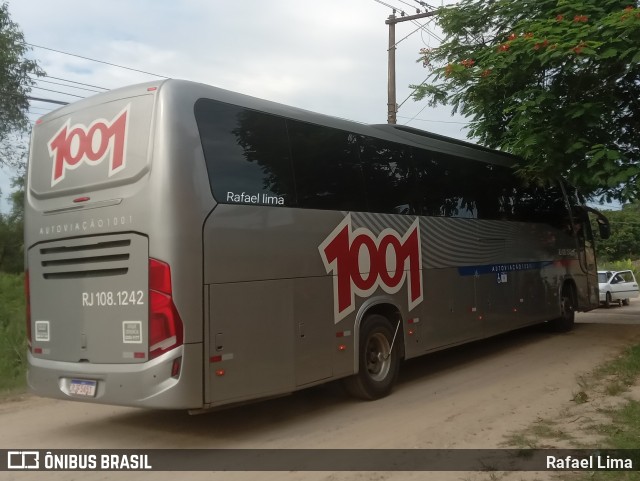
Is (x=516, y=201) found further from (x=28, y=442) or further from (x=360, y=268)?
(x=28, y=442)

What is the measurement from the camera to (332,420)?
23.4 ft

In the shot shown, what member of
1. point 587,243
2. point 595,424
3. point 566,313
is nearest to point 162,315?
point 595,424

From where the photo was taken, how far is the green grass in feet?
31.4

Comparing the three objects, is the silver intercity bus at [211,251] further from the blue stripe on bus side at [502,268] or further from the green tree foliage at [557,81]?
the green tree foliage at [557,81]

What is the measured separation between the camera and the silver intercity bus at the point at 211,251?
18.6ft

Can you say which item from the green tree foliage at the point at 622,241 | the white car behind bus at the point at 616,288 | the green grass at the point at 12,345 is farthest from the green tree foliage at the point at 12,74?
the green tree foliage at the point at 622,241

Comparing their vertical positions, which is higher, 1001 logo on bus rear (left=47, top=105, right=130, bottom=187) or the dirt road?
1001 logo on bus rear (left=47, top=105, right=130, bottom=187)

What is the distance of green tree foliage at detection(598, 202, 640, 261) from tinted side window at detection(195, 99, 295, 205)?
48128mm

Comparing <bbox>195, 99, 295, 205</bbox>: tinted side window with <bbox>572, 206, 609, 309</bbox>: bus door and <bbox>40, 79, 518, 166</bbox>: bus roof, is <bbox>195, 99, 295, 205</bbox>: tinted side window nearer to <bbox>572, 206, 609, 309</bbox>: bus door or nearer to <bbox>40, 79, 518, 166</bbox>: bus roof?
<bbox>40, 79, 518, 166</bbox>: bus roof

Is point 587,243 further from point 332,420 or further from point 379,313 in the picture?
point 332,420

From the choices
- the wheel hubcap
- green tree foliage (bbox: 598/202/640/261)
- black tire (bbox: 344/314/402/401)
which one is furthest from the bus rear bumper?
green tree foliage (bbox: 598/202/640/261)

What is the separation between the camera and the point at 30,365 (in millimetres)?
6609

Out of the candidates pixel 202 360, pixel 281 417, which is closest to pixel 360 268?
pixel 281 417

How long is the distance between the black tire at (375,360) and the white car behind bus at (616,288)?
18758mm
